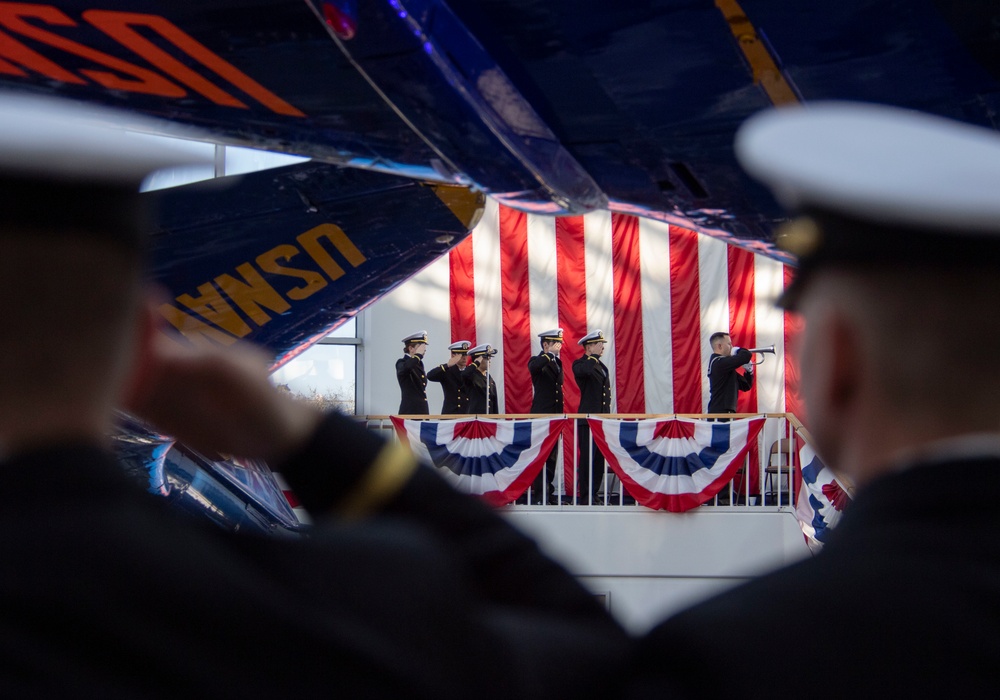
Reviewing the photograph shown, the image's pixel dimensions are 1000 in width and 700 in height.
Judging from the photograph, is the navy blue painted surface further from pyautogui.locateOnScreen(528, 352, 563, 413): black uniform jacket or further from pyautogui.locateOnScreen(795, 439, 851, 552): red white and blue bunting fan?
pyautogui.locateOnScreen(528, 352, 563, 413): black uniform jacket

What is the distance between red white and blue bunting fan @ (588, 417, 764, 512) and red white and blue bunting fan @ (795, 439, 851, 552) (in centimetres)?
48

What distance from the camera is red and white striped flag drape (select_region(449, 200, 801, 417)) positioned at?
11508mm

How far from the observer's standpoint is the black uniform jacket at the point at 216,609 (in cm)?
58

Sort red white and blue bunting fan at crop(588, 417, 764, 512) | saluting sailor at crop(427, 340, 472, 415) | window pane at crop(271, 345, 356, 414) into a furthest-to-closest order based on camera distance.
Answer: window pane at crop(271, 345, 356, 414) < saluting sailor at crop(427, 340, 472, 415) < red white and blue bunting fan at crop(588, 417, 764, 512)

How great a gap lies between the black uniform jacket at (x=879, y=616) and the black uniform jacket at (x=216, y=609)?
0.09 m

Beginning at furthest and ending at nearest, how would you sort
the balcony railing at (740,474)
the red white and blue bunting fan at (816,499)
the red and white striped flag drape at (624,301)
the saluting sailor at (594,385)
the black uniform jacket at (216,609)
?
1. the red and white striped flag drape at (624,301)
2. the saluting sailor at (594,385)
3. the balcony railing at (740,474)
4. the red white and blue bunting fan at (816,499)
5. the black uniform jacket at (216,609)

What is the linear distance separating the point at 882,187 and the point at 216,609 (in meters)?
0.50

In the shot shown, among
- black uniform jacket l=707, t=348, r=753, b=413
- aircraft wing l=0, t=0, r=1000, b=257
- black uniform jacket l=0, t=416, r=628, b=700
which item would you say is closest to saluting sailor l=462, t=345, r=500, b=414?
black uniform jacket l=707, t=348, r=753, b=413

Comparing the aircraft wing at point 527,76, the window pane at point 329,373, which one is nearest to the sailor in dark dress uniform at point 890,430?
the aircraft wing at point 527,76

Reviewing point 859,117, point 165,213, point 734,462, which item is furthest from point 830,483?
point 859,117

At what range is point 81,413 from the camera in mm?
637

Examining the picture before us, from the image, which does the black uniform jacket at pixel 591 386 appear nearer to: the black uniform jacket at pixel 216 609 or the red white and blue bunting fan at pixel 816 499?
the red white and blue bunting fan at pixel 816 499

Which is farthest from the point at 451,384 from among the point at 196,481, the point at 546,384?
the point at 196,481

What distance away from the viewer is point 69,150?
0.65 m
